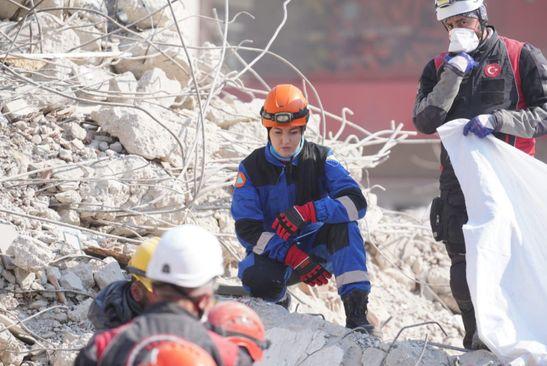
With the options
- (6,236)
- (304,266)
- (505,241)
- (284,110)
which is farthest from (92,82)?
(505,241)

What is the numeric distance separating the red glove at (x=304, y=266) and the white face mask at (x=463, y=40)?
116cm

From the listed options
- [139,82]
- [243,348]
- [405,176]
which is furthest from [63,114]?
[405,176]

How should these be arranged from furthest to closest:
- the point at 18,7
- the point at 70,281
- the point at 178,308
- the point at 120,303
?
the point at 18,7 < the point at 70,281 < the point at 120,303 < the point at 178,308

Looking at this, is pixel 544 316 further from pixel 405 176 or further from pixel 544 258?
pixel 405 176

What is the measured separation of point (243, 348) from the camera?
3.25 meters

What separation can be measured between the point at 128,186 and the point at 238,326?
113 inches

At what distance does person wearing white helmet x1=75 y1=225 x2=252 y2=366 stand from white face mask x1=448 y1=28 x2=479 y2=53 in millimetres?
2004

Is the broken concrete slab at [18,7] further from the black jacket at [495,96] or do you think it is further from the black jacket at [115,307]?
the black jacket at [115,307]

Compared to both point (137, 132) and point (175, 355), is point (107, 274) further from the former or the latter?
point (175, 355)

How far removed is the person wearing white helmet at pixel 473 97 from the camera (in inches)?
188

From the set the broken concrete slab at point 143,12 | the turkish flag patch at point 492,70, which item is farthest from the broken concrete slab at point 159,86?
the turkish flag patch at point 492,70

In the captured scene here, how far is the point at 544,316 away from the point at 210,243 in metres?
1.85

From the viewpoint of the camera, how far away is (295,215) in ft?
16.6

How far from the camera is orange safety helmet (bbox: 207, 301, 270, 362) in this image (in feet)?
10.6
